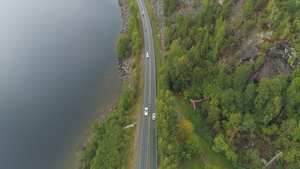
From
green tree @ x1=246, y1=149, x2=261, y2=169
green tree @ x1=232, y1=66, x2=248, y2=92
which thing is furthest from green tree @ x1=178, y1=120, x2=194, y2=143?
green tree @ x1=232, y1=66, x2=248, y2=92

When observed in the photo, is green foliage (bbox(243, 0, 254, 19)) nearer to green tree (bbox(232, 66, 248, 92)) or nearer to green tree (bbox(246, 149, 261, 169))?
green tree (bbox(232, 66, 248, 92))

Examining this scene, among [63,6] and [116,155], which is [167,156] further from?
[63,6]

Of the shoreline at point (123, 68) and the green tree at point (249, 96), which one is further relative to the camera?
the shoreline at point (123, 68)

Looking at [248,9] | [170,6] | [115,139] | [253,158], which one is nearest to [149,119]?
[115,139]

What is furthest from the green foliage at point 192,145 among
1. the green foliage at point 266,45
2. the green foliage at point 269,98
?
the green foliage at point 266,45

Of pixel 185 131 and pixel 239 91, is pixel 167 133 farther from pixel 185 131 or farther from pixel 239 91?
pixel 239 91

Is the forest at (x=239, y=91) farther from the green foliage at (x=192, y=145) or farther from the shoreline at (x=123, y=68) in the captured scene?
the shoreline at (x=123, y=68)
